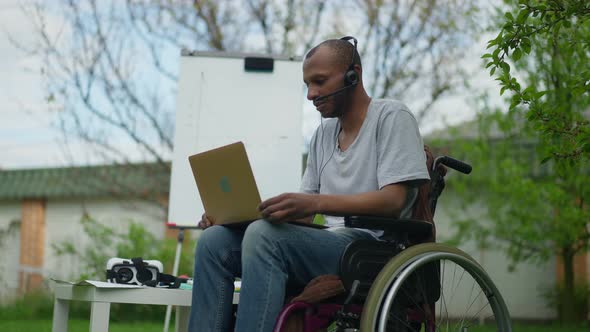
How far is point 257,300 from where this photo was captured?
1894mm

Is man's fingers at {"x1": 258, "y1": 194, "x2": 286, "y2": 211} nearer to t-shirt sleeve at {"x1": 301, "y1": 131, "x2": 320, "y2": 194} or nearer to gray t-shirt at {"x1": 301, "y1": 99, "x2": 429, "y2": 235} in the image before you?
gray t-shirt at {"x1": 301, "y1": 99, "x2": 429, "y2": 235}

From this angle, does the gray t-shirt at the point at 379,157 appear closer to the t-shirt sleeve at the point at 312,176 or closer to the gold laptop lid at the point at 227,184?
the t-shirt sleeve at the point at 312,176

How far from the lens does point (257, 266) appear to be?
1.92m

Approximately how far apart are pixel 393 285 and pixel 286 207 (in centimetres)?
34

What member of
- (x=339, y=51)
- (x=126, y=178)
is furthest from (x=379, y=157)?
(x=126, y=178)

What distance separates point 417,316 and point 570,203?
18.1 feet

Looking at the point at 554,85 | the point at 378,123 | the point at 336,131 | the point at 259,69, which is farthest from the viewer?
the point at 554,85

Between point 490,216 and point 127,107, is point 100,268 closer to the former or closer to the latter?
point 127,107

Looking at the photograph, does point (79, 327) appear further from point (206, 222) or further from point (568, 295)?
point (568, 295)

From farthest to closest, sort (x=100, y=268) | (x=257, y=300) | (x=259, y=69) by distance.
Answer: (x=100, y=268), (x=259, y=69), (x=257, y=300)

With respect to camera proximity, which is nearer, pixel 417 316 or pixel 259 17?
pixel 417 316

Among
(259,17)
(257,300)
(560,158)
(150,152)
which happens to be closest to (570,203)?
(259,17)

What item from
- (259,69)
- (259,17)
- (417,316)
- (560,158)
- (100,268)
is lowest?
(100,268)

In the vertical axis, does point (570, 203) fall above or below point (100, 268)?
above
